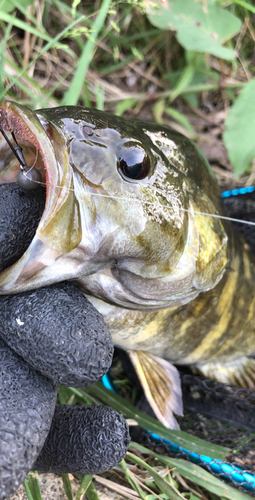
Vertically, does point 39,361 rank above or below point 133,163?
below

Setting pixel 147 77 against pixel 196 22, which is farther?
pixel 147 77

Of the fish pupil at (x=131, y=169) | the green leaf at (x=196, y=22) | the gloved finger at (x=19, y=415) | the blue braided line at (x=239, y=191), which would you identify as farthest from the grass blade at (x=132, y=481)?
the green leaf at (x=196, y=22)

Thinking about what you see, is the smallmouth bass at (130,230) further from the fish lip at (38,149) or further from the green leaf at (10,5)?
the green leaf at (10,5)

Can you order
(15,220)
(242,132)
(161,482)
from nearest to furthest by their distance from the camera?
(15,220)
(161,482)
(242,132)

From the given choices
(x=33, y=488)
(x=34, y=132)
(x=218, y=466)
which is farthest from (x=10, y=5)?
(x=218, y=466)

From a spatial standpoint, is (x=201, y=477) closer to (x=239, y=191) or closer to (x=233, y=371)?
(x=233, y=371)

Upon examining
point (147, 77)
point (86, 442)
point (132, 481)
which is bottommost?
point (132, 481)
